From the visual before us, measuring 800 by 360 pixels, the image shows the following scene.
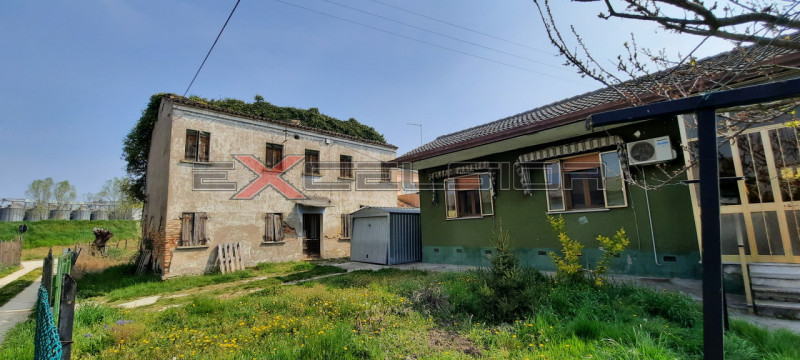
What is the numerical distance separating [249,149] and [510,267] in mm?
12266

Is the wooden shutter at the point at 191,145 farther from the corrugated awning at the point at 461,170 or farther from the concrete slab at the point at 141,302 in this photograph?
the corrugated awning at the point at 461,170

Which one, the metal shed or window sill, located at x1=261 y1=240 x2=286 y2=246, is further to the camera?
window sill, located at x1=261 y1=240 x2=286 y2=246

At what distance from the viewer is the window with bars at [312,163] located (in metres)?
15.6

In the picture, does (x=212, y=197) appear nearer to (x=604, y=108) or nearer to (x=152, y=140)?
(x=152, y=140)

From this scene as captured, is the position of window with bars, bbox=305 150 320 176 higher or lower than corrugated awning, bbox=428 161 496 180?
higher

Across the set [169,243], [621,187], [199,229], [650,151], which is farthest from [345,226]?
[650,151]

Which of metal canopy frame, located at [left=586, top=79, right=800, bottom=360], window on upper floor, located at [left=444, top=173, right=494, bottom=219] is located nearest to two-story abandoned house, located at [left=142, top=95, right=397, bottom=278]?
window on upper floor, located at [left=444, top=173, right=494, bottom=219]

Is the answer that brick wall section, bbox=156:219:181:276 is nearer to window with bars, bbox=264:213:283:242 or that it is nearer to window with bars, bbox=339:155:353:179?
window with bars, bbox=264:213:283:242

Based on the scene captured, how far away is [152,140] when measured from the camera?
15109 mm

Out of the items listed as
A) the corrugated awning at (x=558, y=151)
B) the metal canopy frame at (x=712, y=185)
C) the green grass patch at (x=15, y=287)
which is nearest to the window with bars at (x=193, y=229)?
the green grass patch at (x=15, y=287)

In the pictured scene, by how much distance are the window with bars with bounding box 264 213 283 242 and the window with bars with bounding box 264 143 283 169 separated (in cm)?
223

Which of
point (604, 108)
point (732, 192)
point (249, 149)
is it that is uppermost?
point (249, 149)

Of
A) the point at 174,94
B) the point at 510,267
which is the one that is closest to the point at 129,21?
the point at 174,94

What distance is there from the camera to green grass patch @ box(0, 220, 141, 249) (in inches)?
951
